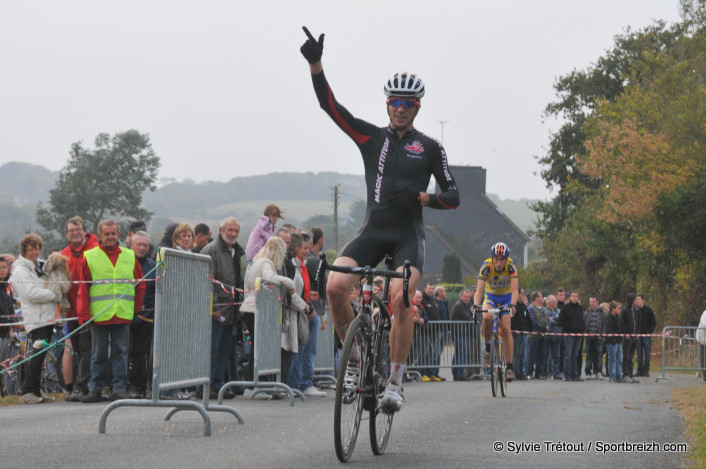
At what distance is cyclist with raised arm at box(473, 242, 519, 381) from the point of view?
16.3 metres

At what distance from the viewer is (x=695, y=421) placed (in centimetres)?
1146

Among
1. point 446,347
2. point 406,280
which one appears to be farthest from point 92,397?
point 446,347

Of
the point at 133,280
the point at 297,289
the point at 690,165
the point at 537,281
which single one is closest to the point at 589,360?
the point at 690,165

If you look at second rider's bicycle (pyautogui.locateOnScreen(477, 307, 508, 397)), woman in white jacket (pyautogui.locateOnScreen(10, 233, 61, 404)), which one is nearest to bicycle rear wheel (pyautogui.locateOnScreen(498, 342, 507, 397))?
second rider's bicycle (pyautogui.locateOnScreen(477, 307, 508, 397))

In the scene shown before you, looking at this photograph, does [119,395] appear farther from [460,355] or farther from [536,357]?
[536,357]

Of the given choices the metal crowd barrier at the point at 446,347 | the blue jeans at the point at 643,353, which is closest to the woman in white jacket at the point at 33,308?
the metal crowd barrier at the point at 446,347

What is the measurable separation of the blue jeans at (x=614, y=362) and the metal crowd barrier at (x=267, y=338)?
14.3 meters

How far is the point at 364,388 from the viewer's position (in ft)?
24.8

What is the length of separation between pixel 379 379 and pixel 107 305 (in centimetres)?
625

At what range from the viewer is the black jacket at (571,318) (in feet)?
90.8

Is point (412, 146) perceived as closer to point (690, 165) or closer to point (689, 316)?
point (690, 165)

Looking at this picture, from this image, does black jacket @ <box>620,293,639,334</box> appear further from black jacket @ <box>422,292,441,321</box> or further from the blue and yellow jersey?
the blue and yellow jersey

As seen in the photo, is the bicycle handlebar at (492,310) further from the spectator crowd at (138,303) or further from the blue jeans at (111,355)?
the blue jeans at (111,355)

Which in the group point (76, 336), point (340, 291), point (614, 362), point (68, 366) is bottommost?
point (614, 362)
